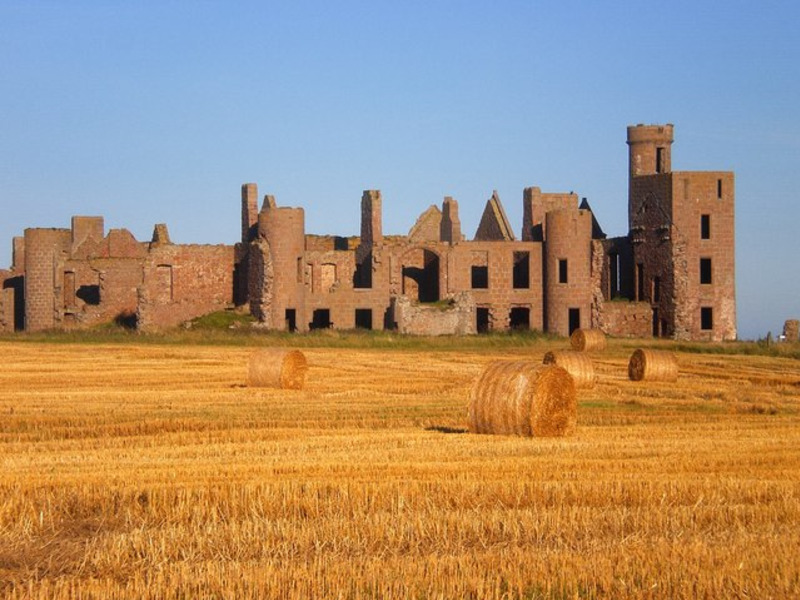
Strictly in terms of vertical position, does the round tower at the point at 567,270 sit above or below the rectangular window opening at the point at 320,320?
above

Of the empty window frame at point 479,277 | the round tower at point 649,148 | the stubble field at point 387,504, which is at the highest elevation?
the round tower at point 649,148

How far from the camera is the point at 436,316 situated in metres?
55.7

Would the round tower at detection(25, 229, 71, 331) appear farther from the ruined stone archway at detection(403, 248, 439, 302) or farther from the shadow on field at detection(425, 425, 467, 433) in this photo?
the shadow on field at detection(425, 425, 467, 433)

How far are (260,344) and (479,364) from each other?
37.2 feet

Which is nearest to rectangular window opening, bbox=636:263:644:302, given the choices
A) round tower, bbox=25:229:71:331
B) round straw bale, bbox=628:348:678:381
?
round tower, bbox=25:229:71:331

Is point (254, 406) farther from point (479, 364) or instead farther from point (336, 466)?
point (479, 364)

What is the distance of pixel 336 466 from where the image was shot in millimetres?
12938

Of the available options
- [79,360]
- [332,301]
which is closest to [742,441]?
[79,360]

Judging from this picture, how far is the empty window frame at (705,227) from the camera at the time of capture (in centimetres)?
5647

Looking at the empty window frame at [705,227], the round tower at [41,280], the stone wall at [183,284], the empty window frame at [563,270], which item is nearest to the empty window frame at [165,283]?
the stone wall at [183,284]

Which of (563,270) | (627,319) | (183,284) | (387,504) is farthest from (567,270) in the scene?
(387,504)

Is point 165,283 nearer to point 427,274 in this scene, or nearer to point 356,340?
point 427,274

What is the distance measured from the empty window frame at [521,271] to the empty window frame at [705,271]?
7.19 metres

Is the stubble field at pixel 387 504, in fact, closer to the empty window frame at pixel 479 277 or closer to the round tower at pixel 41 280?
the round tower at pixel 41 280
